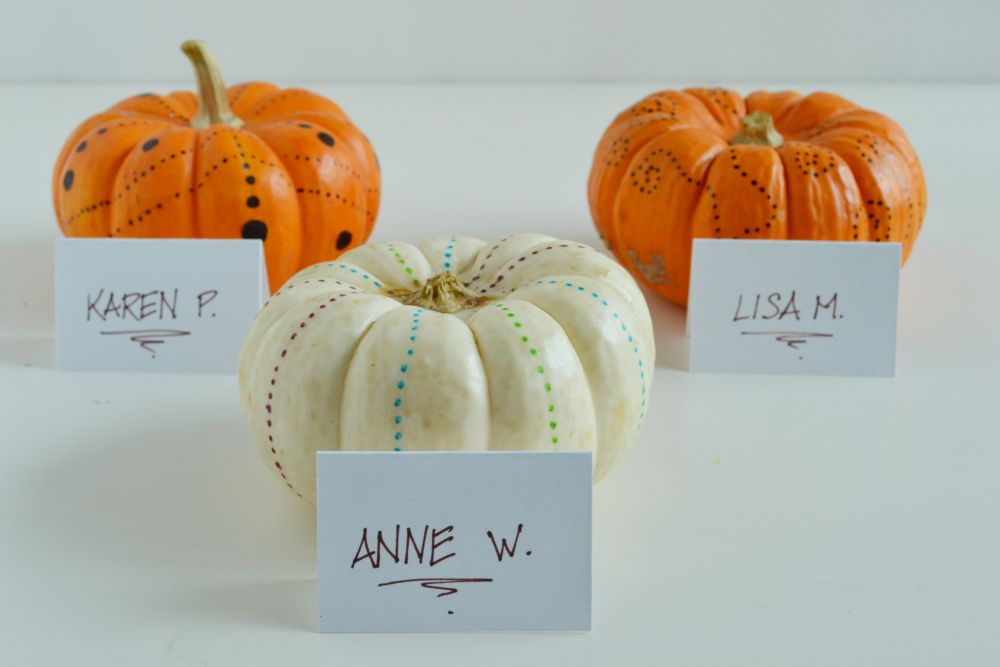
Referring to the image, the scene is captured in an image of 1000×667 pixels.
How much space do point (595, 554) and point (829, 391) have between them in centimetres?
49

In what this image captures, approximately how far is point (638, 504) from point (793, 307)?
43cm

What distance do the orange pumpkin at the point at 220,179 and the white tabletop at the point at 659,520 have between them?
0.65 ft

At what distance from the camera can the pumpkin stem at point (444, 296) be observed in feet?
3.91

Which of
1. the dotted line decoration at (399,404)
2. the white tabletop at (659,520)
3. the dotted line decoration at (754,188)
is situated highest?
the dotted line decoration at (754,188)

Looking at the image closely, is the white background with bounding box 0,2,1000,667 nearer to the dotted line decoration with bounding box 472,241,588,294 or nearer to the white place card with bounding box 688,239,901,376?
the white place card with bounding box 688,239,901,376

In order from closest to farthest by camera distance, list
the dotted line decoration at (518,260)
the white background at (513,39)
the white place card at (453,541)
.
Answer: the white place card at (453,541) < the dotted line decoration at (518,260) < the white background at (513,39)

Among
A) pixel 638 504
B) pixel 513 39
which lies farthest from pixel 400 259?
pixel 513 39

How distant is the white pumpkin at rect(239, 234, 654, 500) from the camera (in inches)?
42.4

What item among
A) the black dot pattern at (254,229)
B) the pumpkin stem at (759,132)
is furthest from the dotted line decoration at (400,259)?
the pumpkin stem at (759,132)

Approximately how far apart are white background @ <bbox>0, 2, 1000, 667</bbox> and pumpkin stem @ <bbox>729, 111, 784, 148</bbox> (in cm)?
26

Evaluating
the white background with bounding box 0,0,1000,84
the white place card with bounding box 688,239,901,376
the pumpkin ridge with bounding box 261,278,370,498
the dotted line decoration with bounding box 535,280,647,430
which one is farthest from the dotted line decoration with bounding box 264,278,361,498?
the white background with bounding box 0,0,1000,84

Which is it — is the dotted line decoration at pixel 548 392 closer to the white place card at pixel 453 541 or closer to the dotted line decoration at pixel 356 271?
Result: the white place card at pixel 453 541

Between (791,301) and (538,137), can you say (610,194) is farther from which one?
(538,137)

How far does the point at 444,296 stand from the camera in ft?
3.91
